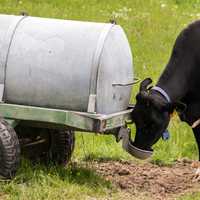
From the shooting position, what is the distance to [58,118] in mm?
5949

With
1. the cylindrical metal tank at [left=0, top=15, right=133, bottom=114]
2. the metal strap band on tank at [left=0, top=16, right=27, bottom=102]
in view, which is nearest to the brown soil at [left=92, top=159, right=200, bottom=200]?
the cylindrical metal tank at [left=0, top=15, right=133, bottom=114]

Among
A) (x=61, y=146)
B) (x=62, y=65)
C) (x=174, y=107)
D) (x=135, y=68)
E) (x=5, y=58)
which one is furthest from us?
(x=135, y=68)

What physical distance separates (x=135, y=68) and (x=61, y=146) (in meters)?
4.63

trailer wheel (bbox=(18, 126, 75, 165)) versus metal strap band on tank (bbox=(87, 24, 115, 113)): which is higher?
metal strap band on tank (bbox=(87, 24, 115, 113))

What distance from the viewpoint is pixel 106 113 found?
6148 millimetres

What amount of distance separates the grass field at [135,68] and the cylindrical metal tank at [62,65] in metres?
0.64

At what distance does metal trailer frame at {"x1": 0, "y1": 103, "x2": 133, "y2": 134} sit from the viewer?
19.4 feet

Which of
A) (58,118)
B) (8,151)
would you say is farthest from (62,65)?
(8,151)

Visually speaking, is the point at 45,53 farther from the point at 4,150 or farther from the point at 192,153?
the point at 192,153

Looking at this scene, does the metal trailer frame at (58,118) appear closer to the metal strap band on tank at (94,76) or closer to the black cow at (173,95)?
the metal strap band on tank at (94,76)

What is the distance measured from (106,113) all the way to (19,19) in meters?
1.12

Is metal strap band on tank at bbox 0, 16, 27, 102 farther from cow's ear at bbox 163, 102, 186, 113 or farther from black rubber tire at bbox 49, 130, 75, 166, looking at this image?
cow's ear at bbox 163, 102, 186, 113

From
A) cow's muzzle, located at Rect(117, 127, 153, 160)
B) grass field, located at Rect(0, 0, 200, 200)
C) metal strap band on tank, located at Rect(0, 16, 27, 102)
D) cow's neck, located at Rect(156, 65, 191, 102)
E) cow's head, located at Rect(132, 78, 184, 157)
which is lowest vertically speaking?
grass field, located at Rect(0, 0, 200, 200)

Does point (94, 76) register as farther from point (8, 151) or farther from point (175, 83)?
point (175, 83)
